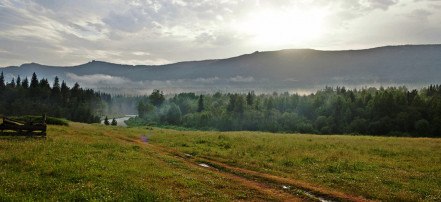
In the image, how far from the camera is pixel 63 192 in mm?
11289

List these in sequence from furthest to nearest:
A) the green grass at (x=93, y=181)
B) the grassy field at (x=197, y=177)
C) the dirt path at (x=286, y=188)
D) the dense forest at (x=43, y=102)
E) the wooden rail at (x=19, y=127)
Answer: the dense forest at (x=43, y=102), the wooden rail at (x=19, y=127), the dirt path at (x=286, y=188), the grassy field at (x=197, y=177), the green grass at (x=93, y=181)

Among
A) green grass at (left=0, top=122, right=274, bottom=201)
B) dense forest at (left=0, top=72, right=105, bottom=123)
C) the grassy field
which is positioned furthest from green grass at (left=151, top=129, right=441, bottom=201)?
dense forest at (left=0, top=72, right=105, bottom=123)

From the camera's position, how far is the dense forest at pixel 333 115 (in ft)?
328

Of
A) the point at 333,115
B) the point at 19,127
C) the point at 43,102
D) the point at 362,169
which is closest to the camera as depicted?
the point at 362,169

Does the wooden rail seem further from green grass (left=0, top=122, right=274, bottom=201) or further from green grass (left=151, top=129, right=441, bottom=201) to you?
green grass (left=151, top=129, right=441, bottom=201)

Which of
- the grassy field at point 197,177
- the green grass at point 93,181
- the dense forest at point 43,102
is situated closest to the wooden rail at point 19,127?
the grassy field at point 197,177

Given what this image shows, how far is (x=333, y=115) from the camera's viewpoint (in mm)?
133125

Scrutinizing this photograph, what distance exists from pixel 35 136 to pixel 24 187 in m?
19.5

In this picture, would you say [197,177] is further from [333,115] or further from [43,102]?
[43,102]

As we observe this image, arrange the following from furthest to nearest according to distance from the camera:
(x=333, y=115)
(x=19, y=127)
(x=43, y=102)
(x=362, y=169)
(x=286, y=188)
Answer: (x=43, y=102) < (x=333, y=115) < (x=19, y=127) < (x=362, y=169) < (x=286, y=188)

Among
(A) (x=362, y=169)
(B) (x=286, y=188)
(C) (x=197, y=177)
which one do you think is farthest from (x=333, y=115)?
(C) (x=197, y=177)

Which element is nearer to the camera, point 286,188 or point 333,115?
point 286,188

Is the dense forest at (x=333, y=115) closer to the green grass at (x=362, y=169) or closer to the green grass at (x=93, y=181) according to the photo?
the green grass at (x=362, y=169)

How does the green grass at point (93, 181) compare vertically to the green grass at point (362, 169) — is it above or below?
above
